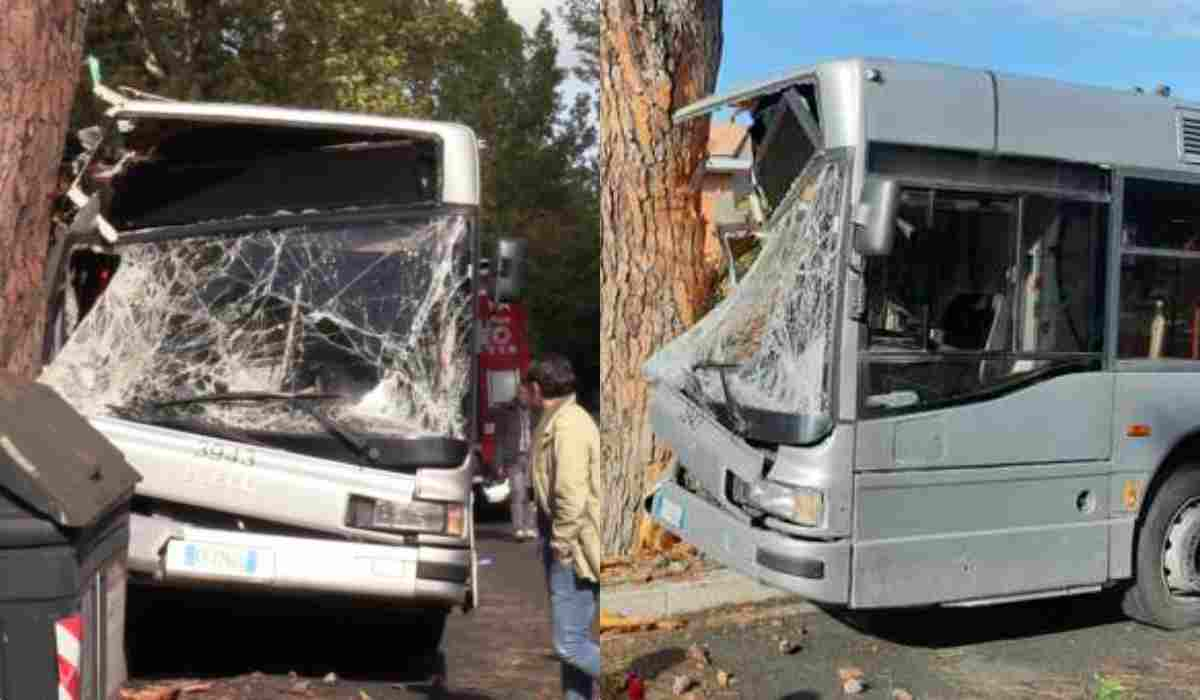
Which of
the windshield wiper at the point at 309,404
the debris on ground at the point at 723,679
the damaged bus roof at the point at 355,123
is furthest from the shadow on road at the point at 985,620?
the damaged bus roof at the point at 355,123

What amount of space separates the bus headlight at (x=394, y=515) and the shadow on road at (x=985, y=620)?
2.03m

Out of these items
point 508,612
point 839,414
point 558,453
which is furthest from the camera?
point 508,612

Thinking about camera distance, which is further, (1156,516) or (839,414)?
(1156,516)

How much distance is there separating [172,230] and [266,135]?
2.00 feet

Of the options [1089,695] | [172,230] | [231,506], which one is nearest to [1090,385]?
[1089,695]

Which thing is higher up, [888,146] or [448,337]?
[888,146]

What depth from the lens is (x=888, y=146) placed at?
5859 millimetres

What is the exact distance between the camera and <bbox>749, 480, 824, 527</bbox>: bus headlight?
232 inches

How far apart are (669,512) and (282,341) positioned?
1855mm

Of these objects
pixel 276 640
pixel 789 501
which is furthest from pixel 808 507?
pixel 276 640

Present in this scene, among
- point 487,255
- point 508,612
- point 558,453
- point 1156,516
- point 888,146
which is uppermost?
point 888,146

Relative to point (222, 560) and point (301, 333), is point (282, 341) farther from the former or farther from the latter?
point (222, 560)

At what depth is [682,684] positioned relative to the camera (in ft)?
19.1

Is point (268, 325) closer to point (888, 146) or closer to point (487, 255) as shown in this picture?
point (487, 255)
